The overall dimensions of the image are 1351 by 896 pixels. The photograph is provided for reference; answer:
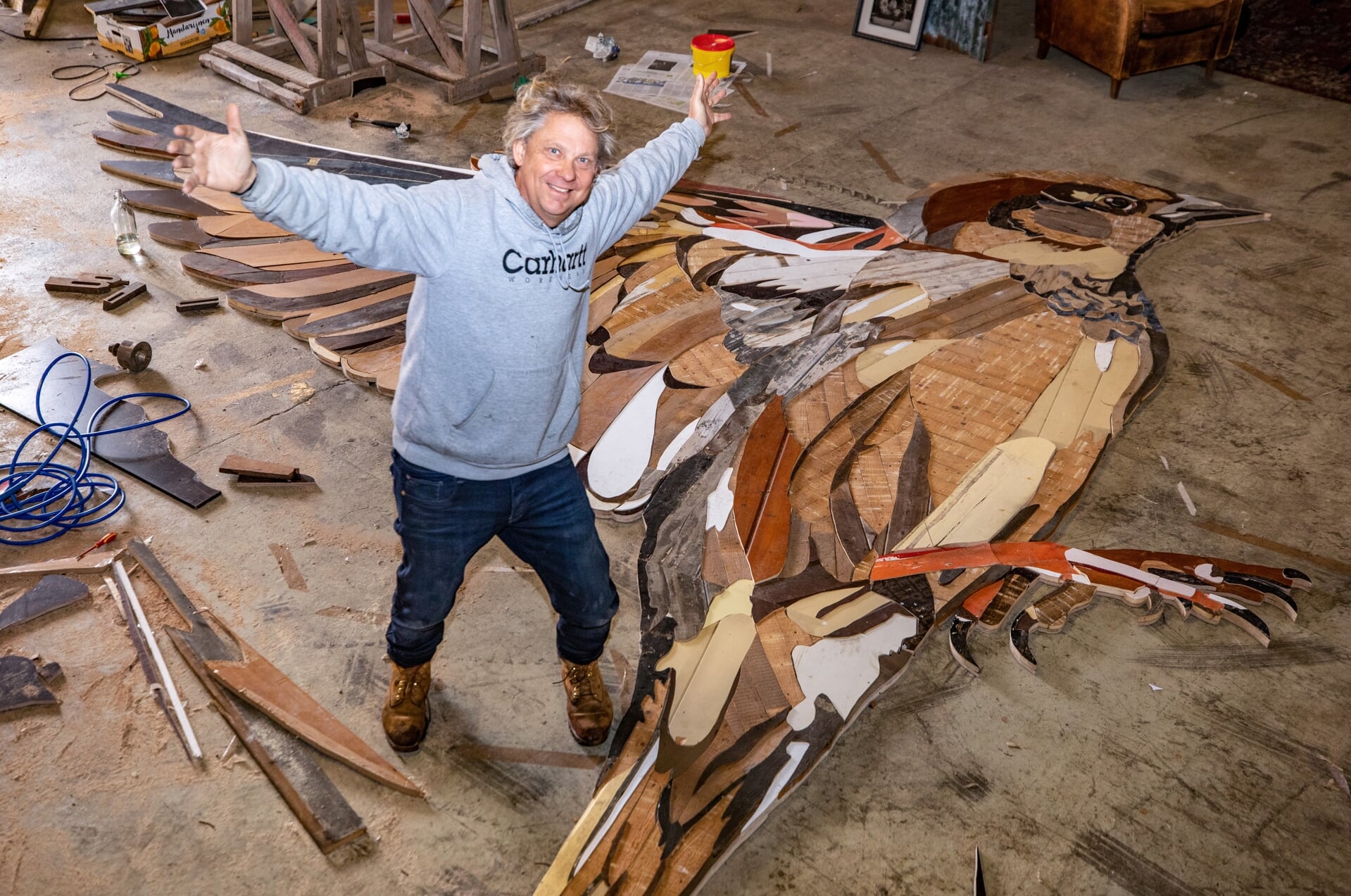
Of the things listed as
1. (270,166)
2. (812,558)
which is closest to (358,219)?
(270,166)

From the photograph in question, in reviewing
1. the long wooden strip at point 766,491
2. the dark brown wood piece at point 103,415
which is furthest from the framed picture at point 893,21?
the dark brown wood piece at point 103,415

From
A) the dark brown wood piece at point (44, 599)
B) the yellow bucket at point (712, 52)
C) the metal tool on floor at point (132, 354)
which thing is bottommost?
the dark brown wood piece at point (44, 599)

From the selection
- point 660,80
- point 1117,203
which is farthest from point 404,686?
point 660,80

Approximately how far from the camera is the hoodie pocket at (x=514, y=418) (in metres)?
2.04

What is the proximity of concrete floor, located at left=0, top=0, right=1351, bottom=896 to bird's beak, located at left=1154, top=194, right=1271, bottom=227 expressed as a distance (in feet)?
0.24

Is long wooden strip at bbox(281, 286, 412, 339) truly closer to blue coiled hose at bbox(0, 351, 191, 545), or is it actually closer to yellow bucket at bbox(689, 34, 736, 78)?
blue coiled hose at bbox(0, 351, 191, 545)

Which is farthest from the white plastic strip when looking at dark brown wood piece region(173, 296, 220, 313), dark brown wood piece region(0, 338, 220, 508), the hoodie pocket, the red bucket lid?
the red bucket lid

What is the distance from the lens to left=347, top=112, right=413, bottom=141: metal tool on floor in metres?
5.75

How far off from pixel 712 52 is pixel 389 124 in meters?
2.33

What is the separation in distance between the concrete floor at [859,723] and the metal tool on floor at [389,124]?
4.90ft

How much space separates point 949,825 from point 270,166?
2079mm

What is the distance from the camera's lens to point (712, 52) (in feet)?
14.9

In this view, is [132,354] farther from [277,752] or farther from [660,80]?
[660,80]

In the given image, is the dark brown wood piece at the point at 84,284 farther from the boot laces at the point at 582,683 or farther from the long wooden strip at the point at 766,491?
the boot laces at the point at 582,683
